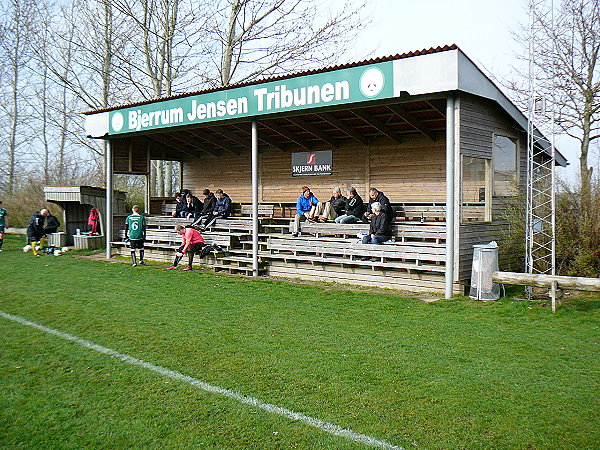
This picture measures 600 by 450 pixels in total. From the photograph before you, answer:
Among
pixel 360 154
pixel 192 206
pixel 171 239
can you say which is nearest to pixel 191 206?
pixel 192 206

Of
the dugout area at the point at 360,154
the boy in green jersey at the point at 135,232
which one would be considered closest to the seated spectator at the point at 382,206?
the dugout area at the point at 360,154

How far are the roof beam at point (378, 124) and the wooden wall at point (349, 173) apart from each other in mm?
451

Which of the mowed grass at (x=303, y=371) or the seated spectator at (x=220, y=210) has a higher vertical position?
the seated spectator at (x=220, y=210)

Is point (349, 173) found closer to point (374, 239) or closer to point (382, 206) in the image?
point (382, 206)

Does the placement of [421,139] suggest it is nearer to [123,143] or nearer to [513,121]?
[513,121]

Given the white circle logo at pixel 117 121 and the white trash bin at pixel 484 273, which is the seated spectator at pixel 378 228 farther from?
the white circle logo at pixel 117 121

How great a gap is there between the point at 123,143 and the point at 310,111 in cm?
843

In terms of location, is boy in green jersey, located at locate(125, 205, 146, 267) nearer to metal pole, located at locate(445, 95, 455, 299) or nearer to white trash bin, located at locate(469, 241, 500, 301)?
Result: metal pole, located at locate(445, 95, 455, 299)

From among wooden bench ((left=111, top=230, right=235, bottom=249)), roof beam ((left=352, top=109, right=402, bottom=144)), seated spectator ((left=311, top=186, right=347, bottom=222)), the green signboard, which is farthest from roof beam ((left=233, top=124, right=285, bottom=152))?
roof beam ((left=352, top=109, right=402, bottom=144))

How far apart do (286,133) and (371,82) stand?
17.1 feet

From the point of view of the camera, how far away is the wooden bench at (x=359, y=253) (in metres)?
10.6

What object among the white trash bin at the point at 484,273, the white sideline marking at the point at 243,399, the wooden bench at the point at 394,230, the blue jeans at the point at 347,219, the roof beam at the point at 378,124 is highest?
the roof beam at the point at 378,124

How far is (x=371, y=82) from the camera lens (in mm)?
10719

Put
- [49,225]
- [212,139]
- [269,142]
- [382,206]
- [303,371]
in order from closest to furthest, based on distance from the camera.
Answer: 1. [303,371]
2. [382,206]
3. [269,142]
4. [212,139]
5. [49,225]
